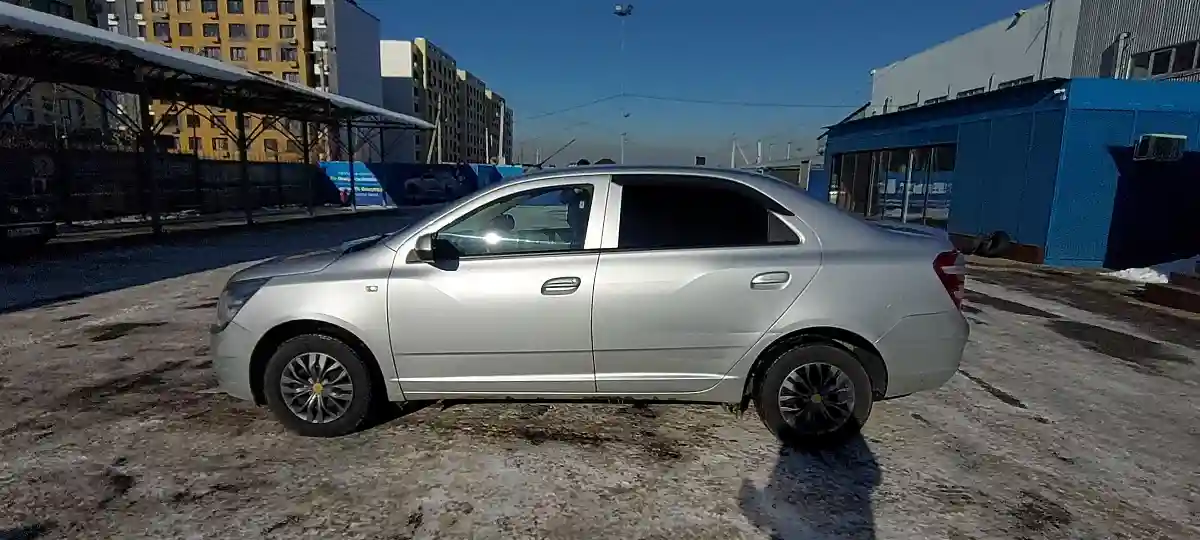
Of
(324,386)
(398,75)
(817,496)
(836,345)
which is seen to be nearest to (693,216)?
(836,345)

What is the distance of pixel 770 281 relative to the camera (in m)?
3.33

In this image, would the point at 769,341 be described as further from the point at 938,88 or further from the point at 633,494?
the point at 938,88

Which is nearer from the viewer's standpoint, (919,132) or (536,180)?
(536,180)

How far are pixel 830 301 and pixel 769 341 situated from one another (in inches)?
16.5

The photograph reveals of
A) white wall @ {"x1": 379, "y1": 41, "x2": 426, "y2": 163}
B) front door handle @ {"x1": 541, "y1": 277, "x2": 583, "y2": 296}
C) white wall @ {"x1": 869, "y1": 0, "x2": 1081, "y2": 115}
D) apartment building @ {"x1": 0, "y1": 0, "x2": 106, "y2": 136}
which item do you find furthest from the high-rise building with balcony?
front door handle @ {"x1": 541, "y1": 277, "x2": 583, "y2": 296}

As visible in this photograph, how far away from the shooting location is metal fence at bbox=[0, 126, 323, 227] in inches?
621

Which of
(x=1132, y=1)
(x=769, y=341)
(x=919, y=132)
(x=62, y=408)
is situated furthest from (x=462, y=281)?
(x=1132, y=1)

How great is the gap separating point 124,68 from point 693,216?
15455 millimetres

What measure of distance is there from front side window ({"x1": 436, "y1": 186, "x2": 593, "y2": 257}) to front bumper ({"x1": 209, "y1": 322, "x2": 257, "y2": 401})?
136 cm

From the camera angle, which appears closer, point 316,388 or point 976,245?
point 316,388

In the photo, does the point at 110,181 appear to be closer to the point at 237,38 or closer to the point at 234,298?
the point at 234,298

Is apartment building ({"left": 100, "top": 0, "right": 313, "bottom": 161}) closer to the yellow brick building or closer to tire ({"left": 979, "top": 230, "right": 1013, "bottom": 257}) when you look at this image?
the yellow brick building

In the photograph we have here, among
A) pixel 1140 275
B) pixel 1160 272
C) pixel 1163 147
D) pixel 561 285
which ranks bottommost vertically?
pixel 1140 275

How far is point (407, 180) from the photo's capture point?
104 feet
